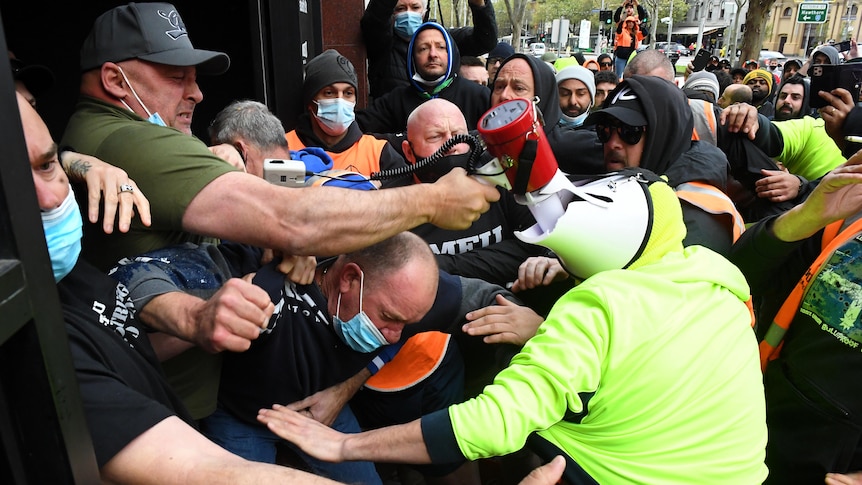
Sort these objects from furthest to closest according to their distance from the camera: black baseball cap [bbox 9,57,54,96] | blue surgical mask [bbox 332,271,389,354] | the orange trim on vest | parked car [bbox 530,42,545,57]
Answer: parked car [bbox 530,42,545,57], the orange trim on vest, black baseball cap [bbox 9,57,54,96], blue surgical mask [bbox 332,271,389,354]

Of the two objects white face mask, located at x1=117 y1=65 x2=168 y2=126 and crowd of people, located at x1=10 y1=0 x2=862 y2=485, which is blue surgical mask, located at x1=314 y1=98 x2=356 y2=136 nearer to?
crowd of people, located at x1=10 y1=0 x2=862 y2=485

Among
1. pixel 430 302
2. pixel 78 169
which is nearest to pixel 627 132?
pixel 430 302

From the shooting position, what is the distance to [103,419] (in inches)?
46.4

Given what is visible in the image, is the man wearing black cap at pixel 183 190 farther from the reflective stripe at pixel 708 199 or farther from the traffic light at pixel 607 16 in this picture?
the traffic light at pixel 607 16

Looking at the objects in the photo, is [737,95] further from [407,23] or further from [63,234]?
[63,234]

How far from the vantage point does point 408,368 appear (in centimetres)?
240

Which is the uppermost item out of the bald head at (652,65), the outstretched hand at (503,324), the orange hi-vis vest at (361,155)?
the bald head at (652,65)

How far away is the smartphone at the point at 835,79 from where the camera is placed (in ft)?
10.8

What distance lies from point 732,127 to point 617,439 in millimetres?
2561

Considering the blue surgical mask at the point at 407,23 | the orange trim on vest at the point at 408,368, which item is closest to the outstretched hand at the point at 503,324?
the orange trim on vest at the point at 408,368

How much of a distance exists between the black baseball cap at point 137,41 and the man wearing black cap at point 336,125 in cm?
157

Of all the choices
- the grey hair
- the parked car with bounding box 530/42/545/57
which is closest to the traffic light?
the parked car with bounding box 530/42/545/57

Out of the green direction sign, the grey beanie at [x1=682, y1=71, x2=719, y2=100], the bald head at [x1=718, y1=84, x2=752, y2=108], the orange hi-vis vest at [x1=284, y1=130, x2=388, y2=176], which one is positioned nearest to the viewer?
the orange hi-vis vest at [x1=284, y1=130, x2=388, y2=176]

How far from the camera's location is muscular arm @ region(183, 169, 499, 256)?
5.24 feet
